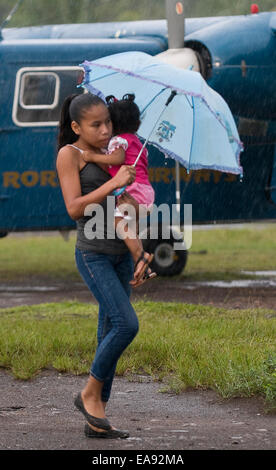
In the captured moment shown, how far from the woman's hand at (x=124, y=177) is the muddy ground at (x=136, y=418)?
1421 mm

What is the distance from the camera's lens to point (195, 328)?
823cm

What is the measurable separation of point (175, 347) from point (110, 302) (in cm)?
242

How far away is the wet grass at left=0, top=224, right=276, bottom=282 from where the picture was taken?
14406 millimetres

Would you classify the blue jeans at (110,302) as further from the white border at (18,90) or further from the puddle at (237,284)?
the white border at (18,90)

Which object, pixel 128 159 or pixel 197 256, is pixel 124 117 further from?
pixel 197 256

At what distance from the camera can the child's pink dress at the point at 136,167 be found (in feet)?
16.3

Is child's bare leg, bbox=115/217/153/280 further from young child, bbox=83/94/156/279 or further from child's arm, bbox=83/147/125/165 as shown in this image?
child's arm, bbox=83/147/125/165

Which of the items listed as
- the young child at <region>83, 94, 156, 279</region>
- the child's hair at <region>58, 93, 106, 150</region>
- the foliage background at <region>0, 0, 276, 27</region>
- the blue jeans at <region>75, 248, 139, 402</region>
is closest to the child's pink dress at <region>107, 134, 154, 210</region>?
the young child at <region>83, 94, 156, 279</region>

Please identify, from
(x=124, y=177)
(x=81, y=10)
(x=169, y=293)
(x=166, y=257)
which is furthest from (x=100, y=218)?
(x=81, y=10)

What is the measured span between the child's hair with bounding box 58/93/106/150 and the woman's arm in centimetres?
21

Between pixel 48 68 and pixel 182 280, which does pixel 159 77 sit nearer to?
pixel 48 68

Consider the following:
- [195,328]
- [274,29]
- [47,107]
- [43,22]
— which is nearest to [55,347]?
[195,328]

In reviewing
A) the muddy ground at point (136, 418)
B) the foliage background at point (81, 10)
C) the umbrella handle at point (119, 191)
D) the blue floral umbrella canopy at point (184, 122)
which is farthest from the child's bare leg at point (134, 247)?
the foliage background at point (81, 10)

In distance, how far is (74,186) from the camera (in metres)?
4.89
